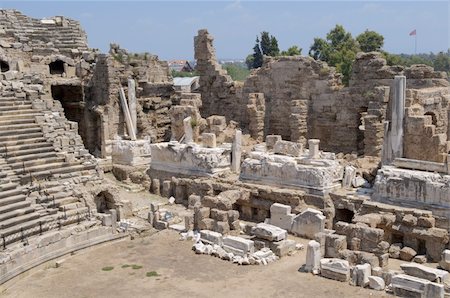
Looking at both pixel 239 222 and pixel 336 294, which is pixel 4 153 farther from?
pixel 336 294

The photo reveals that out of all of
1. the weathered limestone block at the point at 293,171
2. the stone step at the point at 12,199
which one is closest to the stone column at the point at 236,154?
the weathered limestone block at the point at 293,171

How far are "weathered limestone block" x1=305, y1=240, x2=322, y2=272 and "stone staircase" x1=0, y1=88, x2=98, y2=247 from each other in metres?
6.47

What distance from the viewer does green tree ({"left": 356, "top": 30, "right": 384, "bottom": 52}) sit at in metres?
47.8

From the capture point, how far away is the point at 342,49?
49062mm

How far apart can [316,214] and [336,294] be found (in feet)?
12.2

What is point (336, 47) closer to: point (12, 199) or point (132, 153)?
point (132, 153)

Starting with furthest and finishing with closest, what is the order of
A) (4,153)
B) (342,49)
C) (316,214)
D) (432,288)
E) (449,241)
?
1. (342,49)
2. (4,153)
3. (316,214)
4. (449,241)
5. (432,288)

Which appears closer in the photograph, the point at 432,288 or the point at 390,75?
the point at 432,288

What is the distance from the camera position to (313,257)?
13.0m

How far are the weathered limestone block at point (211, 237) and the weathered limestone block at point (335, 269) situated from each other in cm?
303

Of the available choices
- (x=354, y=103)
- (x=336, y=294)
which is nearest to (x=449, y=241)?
(x=336, y=294)

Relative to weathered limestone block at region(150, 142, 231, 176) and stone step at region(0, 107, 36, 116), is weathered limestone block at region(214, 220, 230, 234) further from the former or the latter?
stone step at region(0, 107, 36, 116)

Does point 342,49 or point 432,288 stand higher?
point 342,49

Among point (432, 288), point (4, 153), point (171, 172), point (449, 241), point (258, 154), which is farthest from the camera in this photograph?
point (171, 172)
